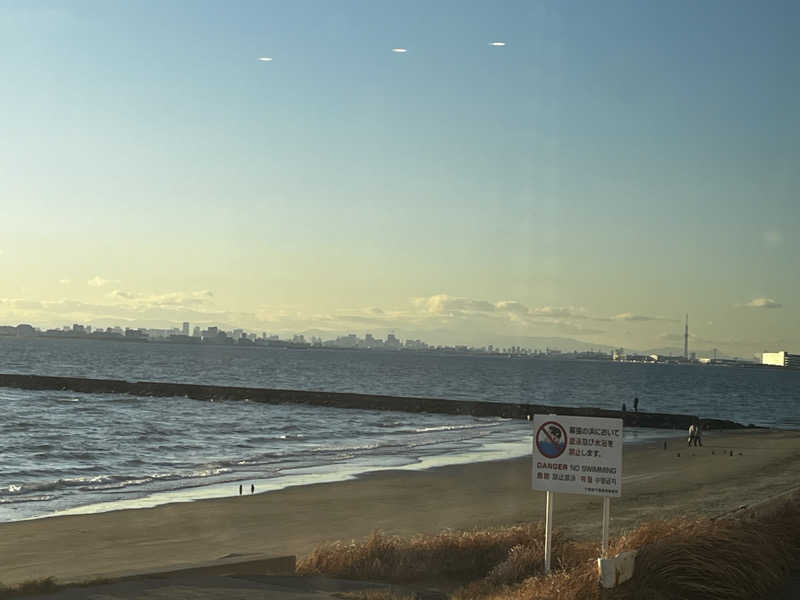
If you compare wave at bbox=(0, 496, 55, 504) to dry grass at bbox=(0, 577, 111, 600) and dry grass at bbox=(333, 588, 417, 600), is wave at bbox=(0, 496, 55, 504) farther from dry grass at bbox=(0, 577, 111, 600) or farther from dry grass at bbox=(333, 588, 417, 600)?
dry grass at bbox=(333, 588, 417, 600)

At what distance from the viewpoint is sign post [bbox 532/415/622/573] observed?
8320mm

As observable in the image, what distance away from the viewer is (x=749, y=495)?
22016mm

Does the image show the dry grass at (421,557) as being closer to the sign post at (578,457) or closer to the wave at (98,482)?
the sign post at (578,457)

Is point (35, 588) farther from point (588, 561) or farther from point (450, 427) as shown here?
point (450, 427)

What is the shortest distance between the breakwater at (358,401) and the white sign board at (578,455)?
166 ft

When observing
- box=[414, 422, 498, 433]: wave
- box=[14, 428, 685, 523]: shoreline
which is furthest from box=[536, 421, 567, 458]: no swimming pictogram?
box=[414, 422, 498, 433]: wave

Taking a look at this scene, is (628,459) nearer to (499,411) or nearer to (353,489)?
(353,489)

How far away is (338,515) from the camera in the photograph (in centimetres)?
1941

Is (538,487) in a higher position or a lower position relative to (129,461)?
higher

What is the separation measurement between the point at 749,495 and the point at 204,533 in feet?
42.3

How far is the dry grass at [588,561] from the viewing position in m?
7.60

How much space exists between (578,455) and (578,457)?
0.02 m

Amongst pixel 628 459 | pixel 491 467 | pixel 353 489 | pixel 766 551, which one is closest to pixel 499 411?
pixel 628 459

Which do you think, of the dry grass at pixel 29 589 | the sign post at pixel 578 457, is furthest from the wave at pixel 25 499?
the sign post at pixel 578 457
